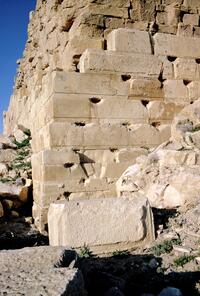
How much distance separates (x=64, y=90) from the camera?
6.29 m

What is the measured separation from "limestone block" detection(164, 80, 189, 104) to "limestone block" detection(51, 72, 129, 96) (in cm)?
90

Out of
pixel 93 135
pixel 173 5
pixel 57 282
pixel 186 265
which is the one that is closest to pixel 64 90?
pixel 93 135

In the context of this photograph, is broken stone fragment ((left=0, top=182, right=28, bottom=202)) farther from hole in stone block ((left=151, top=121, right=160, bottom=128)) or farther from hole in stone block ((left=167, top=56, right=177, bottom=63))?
hole in stone block ((left=167, top=56, right=177, bottom=63))

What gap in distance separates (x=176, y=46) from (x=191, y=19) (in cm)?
91

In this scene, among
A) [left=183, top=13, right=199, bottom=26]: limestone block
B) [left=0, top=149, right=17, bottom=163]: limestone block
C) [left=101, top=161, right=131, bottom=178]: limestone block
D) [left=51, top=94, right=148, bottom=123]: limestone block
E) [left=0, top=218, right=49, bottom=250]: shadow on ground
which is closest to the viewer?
[left=0, top=218, right=49, bottom=250]: shadow on ground

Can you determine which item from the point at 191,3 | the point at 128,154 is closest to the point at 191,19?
the point at 191,3

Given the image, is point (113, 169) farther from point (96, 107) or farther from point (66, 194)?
point (96, 107)

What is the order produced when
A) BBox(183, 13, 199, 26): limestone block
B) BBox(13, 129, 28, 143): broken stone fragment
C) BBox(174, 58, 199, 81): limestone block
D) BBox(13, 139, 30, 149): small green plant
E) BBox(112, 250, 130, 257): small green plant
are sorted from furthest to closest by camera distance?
BBox(13, 129, 28, 143): broken stone fragment, BBox(13, 139, 30, 149): small green plant, BBox(183, 13, 199, 26): limestone block, BBox(174, 58, 199, 81): limestone block, BBox(112, 250, 130, 257): small green plant

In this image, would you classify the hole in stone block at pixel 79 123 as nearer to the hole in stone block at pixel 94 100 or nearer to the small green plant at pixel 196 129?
the hole in stone block at pixel 94 100

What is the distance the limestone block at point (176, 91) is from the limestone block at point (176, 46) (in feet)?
2.04

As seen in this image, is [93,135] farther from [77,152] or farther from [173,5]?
[173,5]

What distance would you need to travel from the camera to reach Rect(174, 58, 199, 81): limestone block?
7.18m

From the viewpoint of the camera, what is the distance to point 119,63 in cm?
671

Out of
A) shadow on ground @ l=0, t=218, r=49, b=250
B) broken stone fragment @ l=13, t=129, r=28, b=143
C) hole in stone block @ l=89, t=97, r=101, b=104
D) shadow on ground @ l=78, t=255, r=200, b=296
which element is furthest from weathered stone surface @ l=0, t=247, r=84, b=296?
broken stone fragment @ l=13, t=129, r=28, b=143
